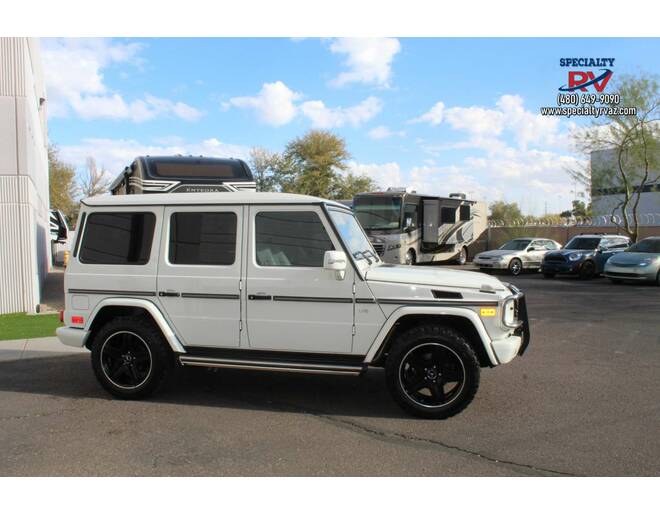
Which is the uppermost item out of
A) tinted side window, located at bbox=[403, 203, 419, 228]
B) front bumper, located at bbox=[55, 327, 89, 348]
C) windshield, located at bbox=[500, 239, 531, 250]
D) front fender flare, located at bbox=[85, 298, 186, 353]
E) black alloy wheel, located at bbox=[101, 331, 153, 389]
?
tinted side window, located at bbox=[403, 203, 419, 228]

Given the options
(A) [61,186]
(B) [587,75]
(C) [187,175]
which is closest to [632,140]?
(B) [587,75]

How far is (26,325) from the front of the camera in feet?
35.7

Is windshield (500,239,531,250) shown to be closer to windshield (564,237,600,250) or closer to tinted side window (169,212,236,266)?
windshield (564,237,600,250)

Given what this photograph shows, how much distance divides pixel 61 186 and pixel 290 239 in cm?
4790

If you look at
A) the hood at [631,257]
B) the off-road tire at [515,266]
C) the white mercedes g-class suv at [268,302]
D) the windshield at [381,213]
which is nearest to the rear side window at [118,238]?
the white mercedes g-class suv at [268,302]

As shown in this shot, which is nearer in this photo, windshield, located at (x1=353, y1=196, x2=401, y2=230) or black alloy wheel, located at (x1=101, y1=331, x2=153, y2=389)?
black alloy wheel, located at (x1=101, y1=331, x2=153, y2=389)

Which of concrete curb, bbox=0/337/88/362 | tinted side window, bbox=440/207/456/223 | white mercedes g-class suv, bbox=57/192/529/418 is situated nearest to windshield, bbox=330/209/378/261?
white mercedes g-class suv, bbox=57/192/529/418

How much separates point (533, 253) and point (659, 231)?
346 inches

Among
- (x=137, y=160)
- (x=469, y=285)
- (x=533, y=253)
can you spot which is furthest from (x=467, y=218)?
(x=469, y=285)

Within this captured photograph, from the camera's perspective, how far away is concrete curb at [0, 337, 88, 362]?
834 cm

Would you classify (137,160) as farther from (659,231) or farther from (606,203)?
(606,203)

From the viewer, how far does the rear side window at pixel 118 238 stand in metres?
6.08

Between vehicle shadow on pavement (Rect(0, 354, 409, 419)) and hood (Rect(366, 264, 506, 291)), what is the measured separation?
1309mm

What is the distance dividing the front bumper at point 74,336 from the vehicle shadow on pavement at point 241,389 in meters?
0.61
